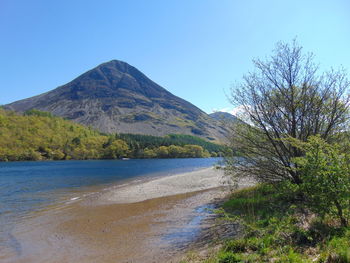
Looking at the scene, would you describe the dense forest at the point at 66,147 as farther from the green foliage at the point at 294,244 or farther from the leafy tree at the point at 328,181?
the leafy tree at the point at 328,181

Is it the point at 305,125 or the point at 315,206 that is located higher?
the point at 305,125

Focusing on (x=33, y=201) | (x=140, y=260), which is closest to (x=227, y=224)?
(x=140, y=260)

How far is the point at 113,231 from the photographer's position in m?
14.3

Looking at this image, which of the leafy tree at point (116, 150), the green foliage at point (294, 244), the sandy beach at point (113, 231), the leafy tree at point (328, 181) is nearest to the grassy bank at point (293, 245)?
the green foliage at point (294, 244)

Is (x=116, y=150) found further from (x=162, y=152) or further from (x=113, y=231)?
(x=113, y=231)

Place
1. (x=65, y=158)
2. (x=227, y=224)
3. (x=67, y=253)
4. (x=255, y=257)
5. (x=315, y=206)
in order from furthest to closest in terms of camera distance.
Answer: (x=65, y=158) → (x=227, y=224) → (x=67, y=253) → (x=315, y=206) → (x=255, y=257)

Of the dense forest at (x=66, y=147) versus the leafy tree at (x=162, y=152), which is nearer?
the dense forest at (x=66, y=147)

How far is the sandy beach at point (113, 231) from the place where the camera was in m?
10.9

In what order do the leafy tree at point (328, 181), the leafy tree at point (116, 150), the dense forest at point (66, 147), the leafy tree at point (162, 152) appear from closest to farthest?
the leafy tree at point (328, 181)
the dense forest at point (66, 147)
the leafy tree at point (116, 150)
the leafy tree at point (162, 152)

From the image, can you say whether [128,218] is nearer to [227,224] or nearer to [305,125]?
[227,224]

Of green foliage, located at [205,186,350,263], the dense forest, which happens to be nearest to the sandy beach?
green foliage, located at [205,186,350,263]

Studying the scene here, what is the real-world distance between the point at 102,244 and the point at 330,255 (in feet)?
32.5

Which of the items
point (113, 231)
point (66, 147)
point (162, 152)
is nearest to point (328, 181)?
point (113, 231)

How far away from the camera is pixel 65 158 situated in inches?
6339
